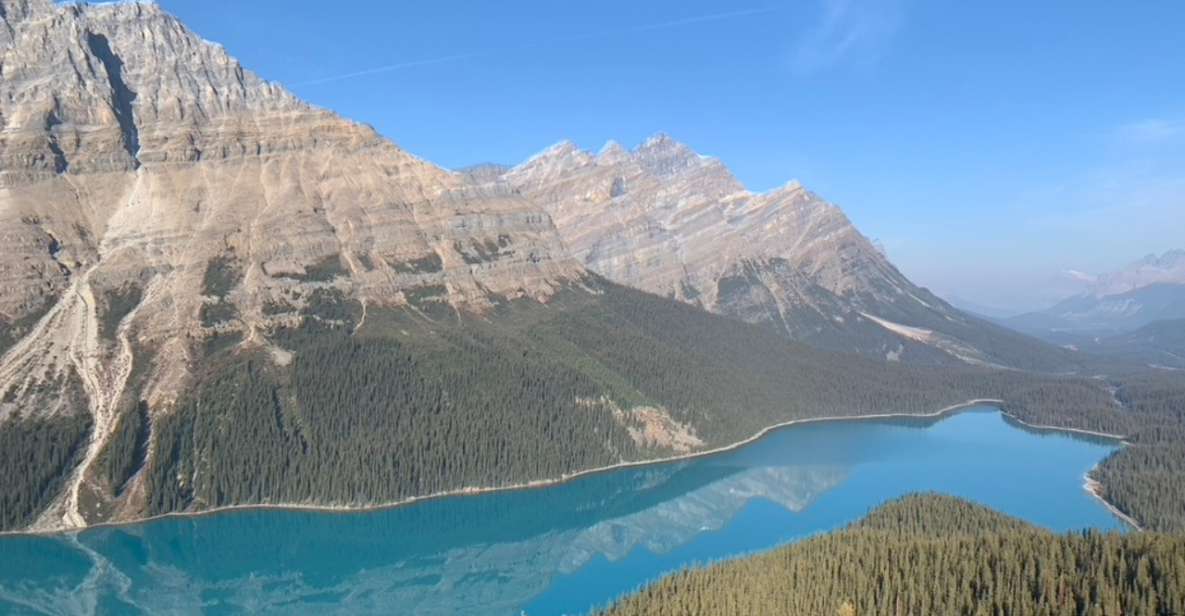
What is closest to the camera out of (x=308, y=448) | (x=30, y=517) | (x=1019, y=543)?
(x=1019, y=543)

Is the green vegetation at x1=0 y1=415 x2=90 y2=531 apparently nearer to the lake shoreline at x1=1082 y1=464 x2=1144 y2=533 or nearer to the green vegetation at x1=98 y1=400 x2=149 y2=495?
the green vegetation at x1=98 y1=400 x2=149 y2=495

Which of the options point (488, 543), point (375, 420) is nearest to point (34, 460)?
point (375, 420)

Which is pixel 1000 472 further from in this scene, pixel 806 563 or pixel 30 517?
pixel 30 517

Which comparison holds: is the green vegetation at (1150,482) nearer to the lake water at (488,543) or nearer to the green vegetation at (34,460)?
the lake water at (488,543)

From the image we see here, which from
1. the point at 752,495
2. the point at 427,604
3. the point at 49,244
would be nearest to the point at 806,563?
the point at 427,604

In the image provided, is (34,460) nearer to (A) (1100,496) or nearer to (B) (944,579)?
(B) (944,579)

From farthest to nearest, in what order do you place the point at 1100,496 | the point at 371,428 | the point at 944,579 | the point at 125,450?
1. the point at 371,428
2. the point at 1100,496
3. the point at 125,450
4. the point at 944,579

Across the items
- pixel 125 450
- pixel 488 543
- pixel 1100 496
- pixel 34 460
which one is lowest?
pixel 488 543
